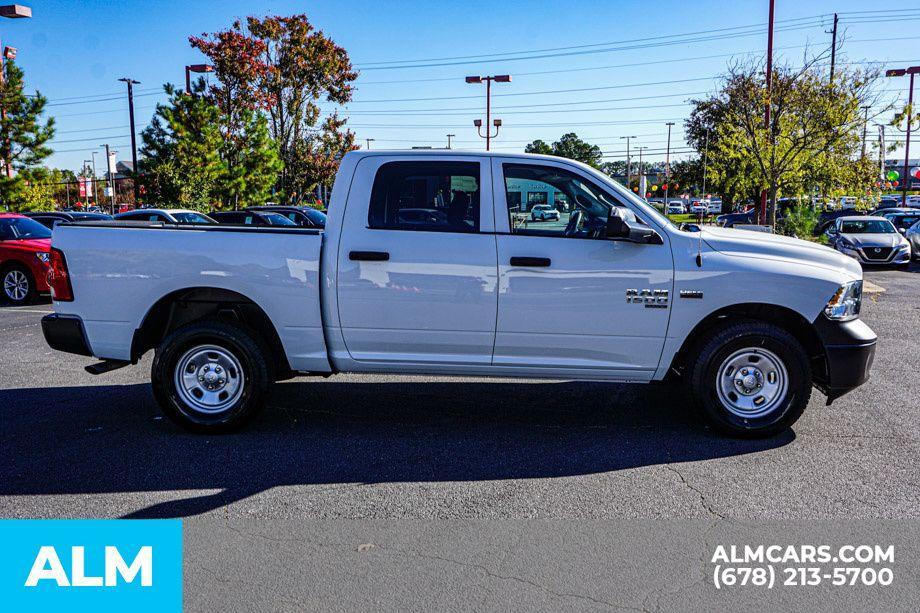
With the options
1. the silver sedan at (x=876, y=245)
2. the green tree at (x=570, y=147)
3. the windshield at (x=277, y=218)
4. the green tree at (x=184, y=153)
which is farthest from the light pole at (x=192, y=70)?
the green tree at (x=570, y=147)

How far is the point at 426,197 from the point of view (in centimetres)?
568

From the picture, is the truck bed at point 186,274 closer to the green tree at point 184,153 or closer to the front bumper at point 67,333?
the front bumper at point 67,333

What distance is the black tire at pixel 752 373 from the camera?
549 cm

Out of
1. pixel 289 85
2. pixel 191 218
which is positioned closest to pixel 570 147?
pixel 289 85

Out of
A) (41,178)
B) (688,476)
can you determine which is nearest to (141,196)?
(41,178)

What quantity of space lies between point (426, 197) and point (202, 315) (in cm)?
198

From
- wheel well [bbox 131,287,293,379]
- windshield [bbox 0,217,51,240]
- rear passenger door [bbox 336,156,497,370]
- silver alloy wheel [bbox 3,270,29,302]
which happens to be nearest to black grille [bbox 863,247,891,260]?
rear passenger door [bbox 336,156,497,370]

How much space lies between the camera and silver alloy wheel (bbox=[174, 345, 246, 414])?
227 inches

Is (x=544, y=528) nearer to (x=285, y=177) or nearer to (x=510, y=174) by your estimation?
(x=510, y=174)

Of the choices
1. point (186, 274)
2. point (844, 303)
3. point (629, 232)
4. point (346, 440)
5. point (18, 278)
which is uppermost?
point (629, 232)

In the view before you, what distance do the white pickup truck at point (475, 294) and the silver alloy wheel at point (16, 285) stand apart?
30.3 feet

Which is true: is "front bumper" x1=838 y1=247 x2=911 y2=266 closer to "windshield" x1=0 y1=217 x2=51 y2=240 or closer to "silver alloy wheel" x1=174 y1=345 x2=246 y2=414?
"windshield" x1=0 y1=217 x2=51 y2=240

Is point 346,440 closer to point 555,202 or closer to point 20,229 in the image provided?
point 555,202

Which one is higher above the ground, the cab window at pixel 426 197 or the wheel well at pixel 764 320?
the cab window at pixel 426 197
